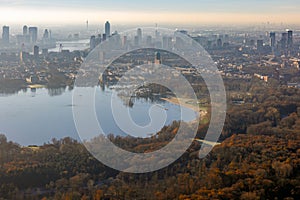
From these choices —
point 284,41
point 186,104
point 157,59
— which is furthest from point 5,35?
point 186,104

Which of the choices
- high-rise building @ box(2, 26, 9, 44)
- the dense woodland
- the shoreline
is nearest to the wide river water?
the shoreline

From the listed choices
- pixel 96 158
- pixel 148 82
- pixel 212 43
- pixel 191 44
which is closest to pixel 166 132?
pixel 96 158

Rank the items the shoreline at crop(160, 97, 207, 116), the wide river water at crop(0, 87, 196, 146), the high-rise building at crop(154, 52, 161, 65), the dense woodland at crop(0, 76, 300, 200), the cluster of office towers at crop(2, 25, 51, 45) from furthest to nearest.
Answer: the cluster of office towers at crop(2, 25, 51, 45), the high-rise building at crop(154, 52, 161, 65), the shoreline at crop(160, 97, 207, 116), the wide river water at crop(0, 87, 196, 146), the dense woodland at crop(0, 76, 300, 200)

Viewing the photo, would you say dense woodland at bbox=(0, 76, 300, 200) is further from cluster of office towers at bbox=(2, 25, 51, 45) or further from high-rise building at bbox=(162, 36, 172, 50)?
cluster of office towers at bbox=(2, 25, 51, 45)

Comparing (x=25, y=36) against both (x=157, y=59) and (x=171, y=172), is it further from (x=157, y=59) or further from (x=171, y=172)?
(x=171, y=172)

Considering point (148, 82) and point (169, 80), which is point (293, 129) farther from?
point (148, 82)
